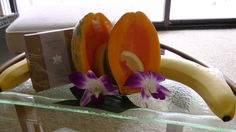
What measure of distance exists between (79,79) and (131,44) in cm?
17

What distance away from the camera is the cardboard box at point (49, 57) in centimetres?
67

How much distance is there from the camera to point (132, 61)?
0.64 meters

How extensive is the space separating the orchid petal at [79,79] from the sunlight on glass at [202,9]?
2.18m

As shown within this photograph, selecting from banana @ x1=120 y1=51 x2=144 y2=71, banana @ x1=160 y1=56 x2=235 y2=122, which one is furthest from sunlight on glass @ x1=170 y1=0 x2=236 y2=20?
banana @ x1=120 y1=51 x2=144 y2=71

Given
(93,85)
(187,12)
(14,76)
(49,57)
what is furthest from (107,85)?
(187,12)

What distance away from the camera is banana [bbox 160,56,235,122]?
1.86 ft

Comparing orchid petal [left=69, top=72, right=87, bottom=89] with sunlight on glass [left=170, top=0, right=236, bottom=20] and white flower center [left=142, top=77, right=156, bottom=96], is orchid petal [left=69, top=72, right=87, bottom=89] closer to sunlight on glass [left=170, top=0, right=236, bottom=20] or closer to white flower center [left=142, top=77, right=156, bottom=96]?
white flower center [left=142, top=77, right=156, bottom=96]

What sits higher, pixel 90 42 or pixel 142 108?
pixel 90 42

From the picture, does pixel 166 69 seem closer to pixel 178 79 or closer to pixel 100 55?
pixel 178 79

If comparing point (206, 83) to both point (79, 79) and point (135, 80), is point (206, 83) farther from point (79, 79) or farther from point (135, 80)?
point (79, 79)

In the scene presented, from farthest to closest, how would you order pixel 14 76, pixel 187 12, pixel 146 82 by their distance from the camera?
1. pixel 187 12
2. pixel 14 76
3. pixel 146 82

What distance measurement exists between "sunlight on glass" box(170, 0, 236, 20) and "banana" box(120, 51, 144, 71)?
2.12 m

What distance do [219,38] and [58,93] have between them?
194 centimetres

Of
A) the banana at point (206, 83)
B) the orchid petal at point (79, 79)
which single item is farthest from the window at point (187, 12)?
the orchid petal at point (79, 79)
